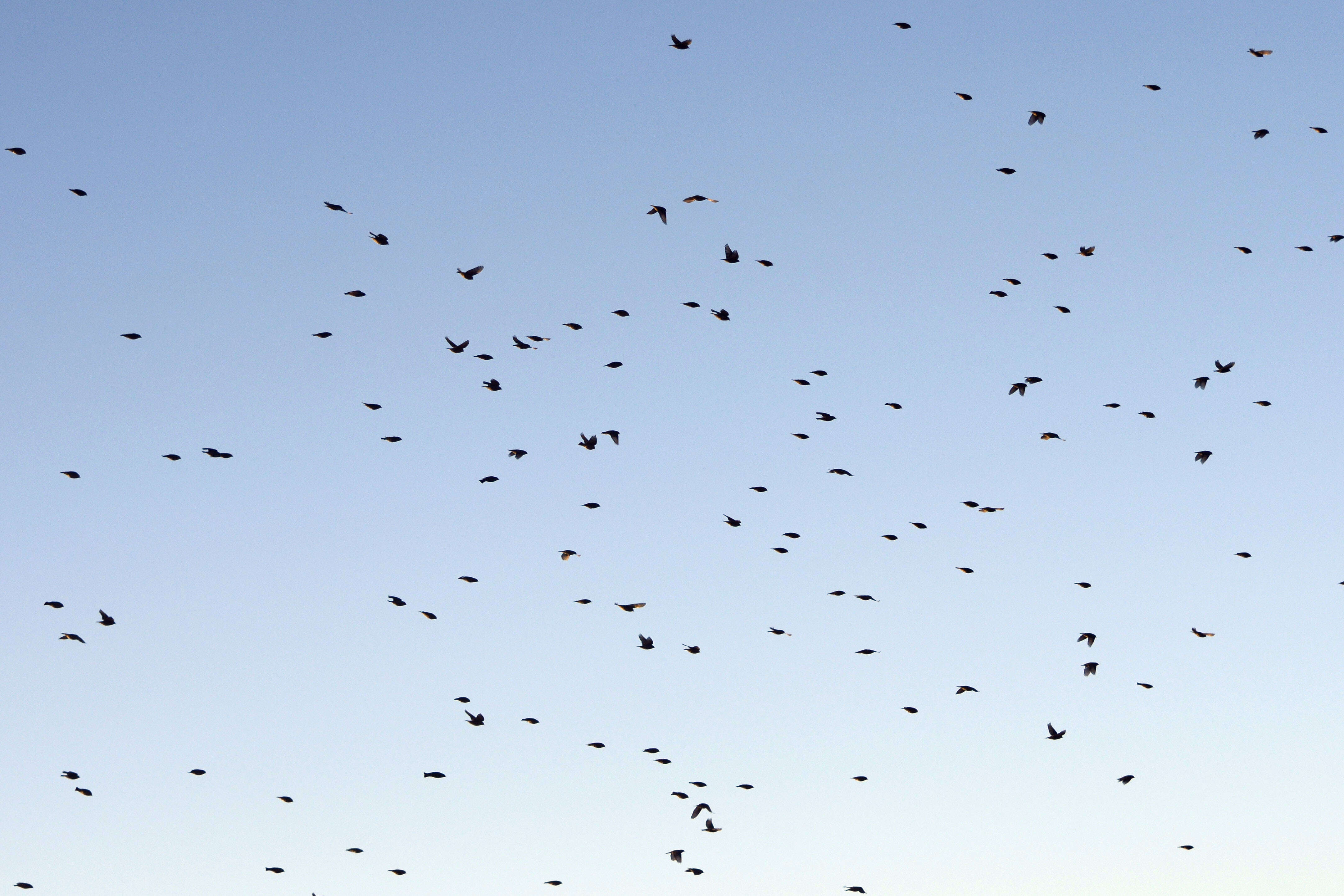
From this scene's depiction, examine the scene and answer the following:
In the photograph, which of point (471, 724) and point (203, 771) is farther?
point (203, 771)

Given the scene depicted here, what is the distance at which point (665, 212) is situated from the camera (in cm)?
6700

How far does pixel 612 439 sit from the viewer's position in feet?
228

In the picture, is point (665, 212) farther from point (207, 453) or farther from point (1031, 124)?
point (207, 453)

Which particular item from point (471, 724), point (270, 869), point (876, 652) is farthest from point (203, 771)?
point (876, 652)

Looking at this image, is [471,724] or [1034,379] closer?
[471,724]

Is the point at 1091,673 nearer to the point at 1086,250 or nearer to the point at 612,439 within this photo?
the point at 1086,250

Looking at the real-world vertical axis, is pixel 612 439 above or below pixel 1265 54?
below

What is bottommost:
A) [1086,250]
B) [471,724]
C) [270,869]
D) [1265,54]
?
[270,869]

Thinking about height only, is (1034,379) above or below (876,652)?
above

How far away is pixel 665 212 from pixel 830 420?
1188 centimetres

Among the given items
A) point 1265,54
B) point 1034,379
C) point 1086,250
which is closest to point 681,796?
point 1034,379

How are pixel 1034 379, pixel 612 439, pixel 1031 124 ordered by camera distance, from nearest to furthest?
pixel 1031 124
pixel 612 439
pixel 1034 379

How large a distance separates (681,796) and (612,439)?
17200mm

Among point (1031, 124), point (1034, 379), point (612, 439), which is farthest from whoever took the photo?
point (1034, 379)
